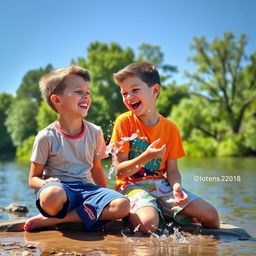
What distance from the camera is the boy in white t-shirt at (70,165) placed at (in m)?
3.57

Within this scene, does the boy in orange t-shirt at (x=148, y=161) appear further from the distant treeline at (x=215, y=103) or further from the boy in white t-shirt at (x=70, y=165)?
the distant treeline at (x=215, y=103)

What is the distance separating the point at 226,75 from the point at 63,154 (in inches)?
1112

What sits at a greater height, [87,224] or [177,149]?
[177,149]

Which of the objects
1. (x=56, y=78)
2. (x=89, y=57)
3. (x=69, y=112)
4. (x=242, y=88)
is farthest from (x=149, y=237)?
(x=89, y=57)

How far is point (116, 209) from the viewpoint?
11.7ft

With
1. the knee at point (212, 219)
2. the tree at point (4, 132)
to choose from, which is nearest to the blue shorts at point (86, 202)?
the knee at point (212, 219)

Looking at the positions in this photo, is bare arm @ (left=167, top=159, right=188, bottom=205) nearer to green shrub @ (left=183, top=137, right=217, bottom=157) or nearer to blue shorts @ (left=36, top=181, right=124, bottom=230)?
blue shorts @ (left=36, top=181, right=124, bottom=230)

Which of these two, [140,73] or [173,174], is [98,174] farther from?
[140,73]

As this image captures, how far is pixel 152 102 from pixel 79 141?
2.34 ft

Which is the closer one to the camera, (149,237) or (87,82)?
(149,237)

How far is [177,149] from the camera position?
4203 mm

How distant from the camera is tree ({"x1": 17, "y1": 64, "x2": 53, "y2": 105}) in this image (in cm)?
5909

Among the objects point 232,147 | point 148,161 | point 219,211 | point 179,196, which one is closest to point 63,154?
point 148,161

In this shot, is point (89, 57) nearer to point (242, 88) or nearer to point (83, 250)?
point (242, 88)
